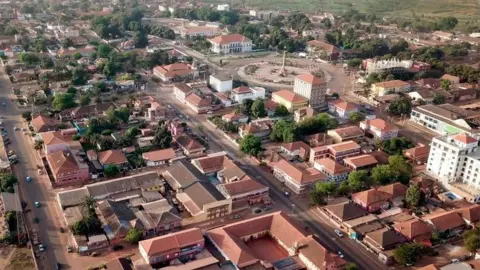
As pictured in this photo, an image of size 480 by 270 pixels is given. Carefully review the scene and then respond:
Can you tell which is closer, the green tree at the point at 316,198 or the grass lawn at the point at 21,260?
the grass lawn at the point at 21,260

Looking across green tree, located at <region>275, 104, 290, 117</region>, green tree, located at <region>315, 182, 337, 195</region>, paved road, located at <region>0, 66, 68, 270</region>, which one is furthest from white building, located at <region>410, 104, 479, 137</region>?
paved road, located at <region>0, 66, 68, 270</region>

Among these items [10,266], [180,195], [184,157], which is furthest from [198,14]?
[10,266]

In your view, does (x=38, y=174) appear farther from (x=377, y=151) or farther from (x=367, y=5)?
(x=367, y=5)

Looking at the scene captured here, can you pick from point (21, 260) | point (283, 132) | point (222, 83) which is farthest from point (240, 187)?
point (222, 83)

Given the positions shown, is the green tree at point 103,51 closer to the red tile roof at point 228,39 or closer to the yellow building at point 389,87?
the red tile roof at point 228,39

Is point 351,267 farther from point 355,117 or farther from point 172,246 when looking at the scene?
point 355,117

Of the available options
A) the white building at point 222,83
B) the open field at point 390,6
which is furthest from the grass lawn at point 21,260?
the open field at point 390,6
